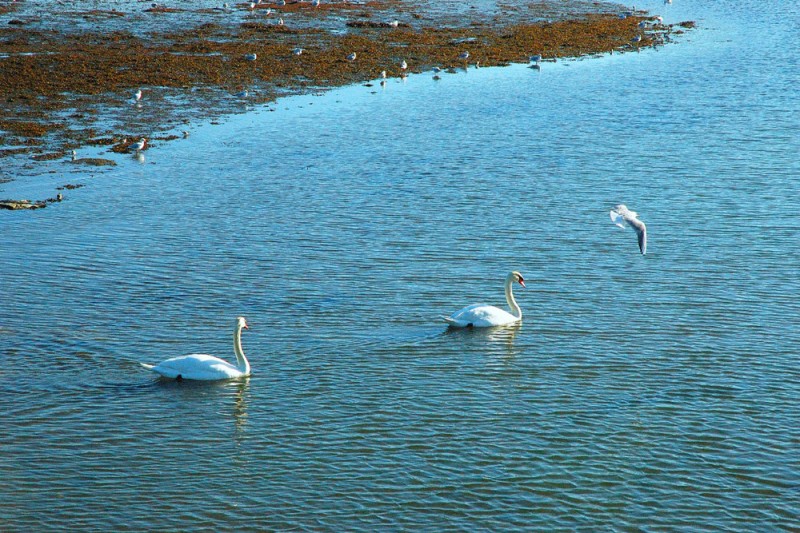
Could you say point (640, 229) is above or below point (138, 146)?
above

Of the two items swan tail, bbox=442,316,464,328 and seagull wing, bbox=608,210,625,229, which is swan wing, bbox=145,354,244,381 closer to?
swan tail, bbox=442,316,464,328

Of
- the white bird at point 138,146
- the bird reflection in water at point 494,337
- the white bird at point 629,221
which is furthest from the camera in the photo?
the white bird at point 138,146

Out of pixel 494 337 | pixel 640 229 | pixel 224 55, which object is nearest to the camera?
pixel 494 337

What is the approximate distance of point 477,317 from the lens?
1514 centimetres

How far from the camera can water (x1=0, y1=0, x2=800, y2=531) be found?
10.6 meters

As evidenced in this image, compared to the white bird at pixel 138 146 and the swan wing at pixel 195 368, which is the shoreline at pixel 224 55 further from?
the swan wing at pixel 195 368

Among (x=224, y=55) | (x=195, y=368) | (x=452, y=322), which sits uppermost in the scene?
(x=224, y=55)

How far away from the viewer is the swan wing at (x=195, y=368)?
13.2 metres

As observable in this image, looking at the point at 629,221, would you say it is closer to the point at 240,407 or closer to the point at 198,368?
the point at 240,407

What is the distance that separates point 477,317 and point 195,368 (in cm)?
→ 437

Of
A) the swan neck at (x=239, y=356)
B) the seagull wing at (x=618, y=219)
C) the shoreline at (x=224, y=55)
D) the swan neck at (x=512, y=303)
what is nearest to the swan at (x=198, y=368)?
the swan neck at (x=239, y=356)

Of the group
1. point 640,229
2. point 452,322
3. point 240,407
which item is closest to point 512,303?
point 452,322

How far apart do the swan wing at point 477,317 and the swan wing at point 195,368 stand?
3.58 meters

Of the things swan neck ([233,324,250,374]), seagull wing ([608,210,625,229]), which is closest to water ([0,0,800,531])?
swan neck ([233,324,250,374])
